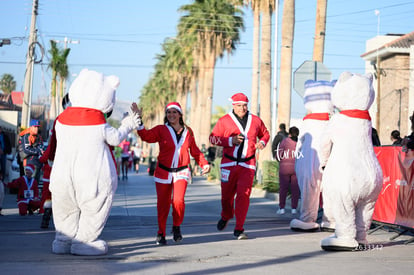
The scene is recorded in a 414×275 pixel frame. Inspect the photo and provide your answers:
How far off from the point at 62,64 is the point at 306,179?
5491 cm

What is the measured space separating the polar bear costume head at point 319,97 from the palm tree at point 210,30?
3689 cm

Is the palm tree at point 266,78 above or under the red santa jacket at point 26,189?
above

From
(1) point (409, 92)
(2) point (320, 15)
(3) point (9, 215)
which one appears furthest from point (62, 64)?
(3) point (9, 215)

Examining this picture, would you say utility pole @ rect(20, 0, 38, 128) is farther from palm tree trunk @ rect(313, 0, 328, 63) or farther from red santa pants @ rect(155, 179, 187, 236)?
red santa pants @ rect(155, 179, 187, 236)

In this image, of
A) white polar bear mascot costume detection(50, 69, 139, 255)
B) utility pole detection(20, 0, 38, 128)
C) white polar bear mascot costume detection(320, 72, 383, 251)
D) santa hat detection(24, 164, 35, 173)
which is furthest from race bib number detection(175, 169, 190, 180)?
utility pole detection(20, 0, 38, 128)

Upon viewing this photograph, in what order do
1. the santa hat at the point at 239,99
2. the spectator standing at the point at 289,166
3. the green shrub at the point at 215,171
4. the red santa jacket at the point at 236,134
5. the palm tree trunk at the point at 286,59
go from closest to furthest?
the red santa jacket at the point at 236,134
the santa hat at the point at 239,99
the spectator standing at the point at 289,166
the palm tree trunk at the point at 286,59
the green shrub at the point at 215,171

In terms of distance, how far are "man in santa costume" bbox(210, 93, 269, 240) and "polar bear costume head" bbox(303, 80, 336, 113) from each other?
100 cm

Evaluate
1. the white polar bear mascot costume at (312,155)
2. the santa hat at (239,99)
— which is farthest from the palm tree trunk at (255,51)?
the santa hat at (239,99)

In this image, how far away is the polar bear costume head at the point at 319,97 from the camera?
36.7ft

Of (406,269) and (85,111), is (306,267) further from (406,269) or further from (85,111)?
(85,111)

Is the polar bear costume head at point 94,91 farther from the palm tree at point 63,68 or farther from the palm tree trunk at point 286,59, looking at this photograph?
the palm tree at point 63,68

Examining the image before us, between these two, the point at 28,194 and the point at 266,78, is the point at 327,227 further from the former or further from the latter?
the point at 266,78

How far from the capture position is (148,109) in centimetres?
11112

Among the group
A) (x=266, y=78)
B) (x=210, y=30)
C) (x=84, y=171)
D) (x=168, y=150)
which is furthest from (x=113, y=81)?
(x=210, y=30)
